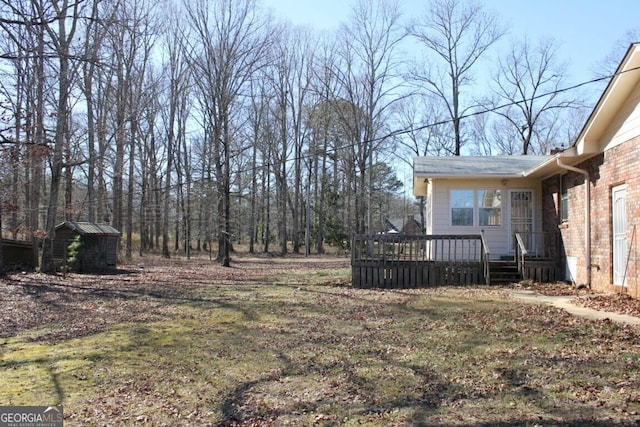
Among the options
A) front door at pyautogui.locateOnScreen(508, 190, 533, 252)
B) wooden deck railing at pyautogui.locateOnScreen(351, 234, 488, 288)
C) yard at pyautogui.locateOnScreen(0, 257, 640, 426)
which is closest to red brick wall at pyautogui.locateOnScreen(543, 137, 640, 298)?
front door at pyautogui.locateOnScreen(508, 190, 533, 252)

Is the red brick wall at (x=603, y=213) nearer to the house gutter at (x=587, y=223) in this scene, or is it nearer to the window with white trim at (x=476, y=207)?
the house gutter at (x=587, y=223)

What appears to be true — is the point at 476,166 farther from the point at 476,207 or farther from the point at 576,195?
the point at 576,195

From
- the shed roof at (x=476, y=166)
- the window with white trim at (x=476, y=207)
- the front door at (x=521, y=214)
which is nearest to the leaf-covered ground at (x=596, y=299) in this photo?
the front door at (x=521, y=214)

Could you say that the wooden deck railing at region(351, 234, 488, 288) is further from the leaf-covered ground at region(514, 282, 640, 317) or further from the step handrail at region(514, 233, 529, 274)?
the leaf-covered ground at region(514, 282, 640, 317)

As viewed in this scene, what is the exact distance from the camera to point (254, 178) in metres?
43.6

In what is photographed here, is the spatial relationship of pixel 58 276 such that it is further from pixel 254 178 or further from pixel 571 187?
pixel 254 178

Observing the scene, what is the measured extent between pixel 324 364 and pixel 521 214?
11682mm

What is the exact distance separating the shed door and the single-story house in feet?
0.07

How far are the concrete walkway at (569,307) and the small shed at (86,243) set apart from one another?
48.4ft

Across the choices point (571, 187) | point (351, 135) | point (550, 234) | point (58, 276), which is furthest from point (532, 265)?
point (351, 135)

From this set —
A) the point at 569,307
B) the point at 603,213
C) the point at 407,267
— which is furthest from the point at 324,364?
the point at 407,267

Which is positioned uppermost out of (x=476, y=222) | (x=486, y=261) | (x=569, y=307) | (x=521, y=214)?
(x=521, y=214)

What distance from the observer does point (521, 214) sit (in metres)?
15.9

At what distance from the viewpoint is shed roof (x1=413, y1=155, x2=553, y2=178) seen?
15.5 metres
